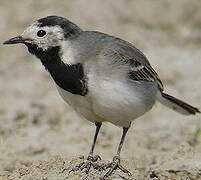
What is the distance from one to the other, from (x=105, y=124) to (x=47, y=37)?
11.2ft

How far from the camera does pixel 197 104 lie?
10477mm

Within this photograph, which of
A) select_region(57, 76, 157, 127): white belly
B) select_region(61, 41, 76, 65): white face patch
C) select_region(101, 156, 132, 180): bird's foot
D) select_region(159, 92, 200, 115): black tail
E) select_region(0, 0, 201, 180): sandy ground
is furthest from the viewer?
select_region(159, 92, 200, 115): black tail

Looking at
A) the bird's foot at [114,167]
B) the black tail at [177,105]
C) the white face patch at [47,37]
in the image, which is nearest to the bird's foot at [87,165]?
the bird's foot at [114,167]

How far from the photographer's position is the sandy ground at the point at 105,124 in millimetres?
7754

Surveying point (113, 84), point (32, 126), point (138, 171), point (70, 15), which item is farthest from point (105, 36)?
point (70, 15)

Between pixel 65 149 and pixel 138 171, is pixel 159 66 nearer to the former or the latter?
pixel 65 149

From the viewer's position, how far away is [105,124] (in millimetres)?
10023

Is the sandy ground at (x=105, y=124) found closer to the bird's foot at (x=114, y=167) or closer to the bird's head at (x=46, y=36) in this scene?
the bird's foot at (x=114, y=167)

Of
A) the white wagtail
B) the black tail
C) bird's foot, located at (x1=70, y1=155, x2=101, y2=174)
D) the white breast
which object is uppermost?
the black tail

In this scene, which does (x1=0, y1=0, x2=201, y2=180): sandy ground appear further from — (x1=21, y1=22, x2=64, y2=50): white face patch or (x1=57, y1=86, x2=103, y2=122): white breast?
(x1=21, y1=22, x2=64, y2=50): white face patch

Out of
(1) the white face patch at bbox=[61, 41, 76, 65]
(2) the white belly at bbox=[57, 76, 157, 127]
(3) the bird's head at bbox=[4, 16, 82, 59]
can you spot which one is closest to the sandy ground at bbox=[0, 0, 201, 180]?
(2) the white belly at bbox=[57, 76, 157, 127]

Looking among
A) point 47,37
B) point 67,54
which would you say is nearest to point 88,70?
point 67,54

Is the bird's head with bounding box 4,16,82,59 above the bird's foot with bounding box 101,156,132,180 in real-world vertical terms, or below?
above

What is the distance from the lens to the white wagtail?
6.67 m
